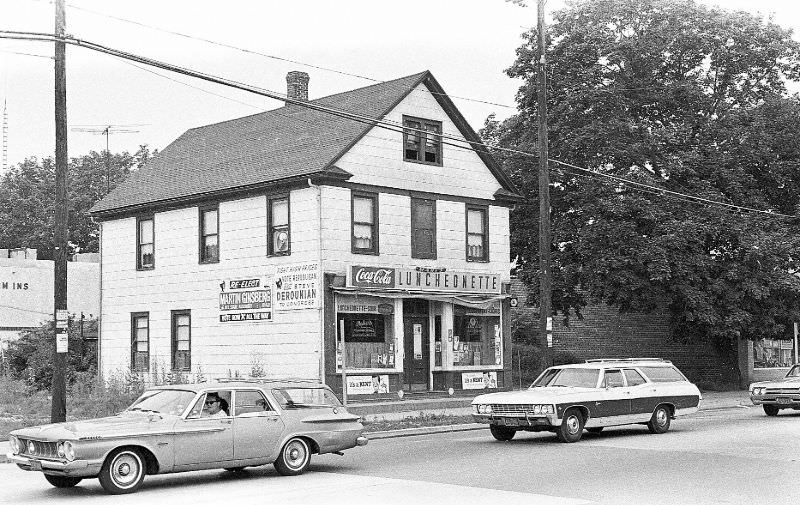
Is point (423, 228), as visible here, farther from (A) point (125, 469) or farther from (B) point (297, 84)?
(A) point (125, 469)

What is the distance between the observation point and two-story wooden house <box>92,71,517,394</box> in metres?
28.7

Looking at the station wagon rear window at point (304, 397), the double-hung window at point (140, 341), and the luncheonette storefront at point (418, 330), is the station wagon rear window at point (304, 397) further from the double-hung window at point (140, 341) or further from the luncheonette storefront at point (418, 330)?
the double-hung window at point (140, 341)

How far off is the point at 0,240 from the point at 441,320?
50911 mm

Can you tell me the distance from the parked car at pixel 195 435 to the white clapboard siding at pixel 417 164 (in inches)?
550

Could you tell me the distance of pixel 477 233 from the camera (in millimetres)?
32562

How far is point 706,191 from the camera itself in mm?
34969

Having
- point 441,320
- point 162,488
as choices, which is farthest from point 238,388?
point 441,320

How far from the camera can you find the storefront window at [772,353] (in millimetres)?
45594

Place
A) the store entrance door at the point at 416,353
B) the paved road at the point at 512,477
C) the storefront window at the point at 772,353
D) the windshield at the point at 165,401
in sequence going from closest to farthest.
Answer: the paved road at the point at 512,477, the windshield at the point at 165,401, the store entrance door at the point at 416,353, the storefront window at the point at 772,353

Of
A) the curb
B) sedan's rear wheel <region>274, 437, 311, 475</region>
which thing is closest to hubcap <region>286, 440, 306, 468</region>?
sedan's rear wheel <region>274, 437, 311, 475</region>

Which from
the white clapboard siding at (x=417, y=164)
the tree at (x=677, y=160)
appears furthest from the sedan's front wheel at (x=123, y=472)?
the tree at (x=677, y=160)

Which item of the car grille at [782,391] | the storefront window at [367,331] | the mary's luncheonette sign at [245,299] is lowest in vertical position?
the car grille at [782,391]

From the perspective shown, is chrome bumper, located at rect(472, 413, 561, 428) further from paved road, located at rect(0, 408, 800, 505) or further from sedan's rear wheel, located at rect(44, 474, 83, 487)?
sedan's rear wheel, located at rect(44, 474, 83, 487)

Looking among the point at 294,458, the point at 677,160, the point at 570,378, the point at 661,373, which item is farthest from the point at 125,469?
the point at 677,160
